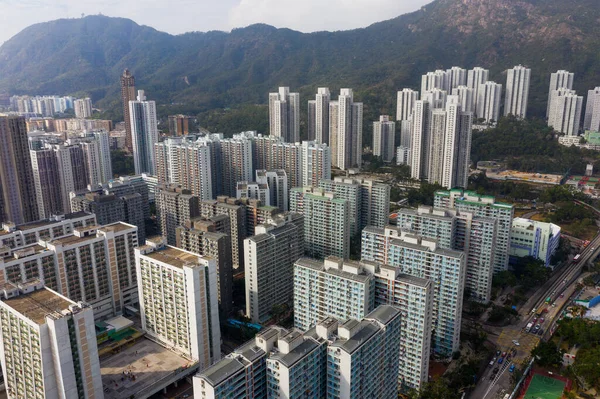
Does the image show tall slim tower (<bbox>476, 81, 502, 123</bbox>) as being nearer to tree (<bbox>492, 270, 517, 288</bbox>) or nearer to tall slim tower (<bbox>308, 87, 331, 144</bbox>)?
tall slim tower (<bbox>308, 87, 331, 144</bbox>)

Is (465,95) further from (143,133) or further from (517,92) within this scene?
(143,133)

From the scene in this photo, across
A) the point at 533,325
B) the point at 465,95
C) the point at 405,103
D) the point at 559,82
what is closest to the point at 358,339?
the point at 533,325

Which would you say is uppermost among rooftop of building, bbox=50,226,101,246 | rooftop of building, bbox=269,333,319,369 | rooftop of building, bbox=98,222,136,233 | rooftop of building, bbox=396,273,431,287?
rooftop of building, bbox=98,222,136,233

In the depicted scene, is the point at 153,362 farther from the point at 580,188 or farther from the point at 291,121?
the point at 580,188

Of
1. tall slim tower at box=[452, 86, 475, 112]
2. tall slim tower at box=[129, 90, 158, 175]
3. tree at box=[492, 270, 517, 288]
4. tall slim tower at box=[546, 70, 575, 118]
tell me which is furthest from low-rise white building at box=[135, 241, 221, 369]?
tall slim tower at box=[546, 70, 575, 118]

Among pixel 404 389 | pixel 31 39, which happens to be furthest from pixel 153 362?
pixel 31 39

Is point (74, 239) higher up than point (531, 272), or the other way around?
point (74, 239)

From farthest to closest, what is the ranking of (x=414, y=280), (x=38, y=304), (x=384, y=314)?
1. (x=414, y=280)
2. (x=38, y=304)
3. (x=384, y=314)
